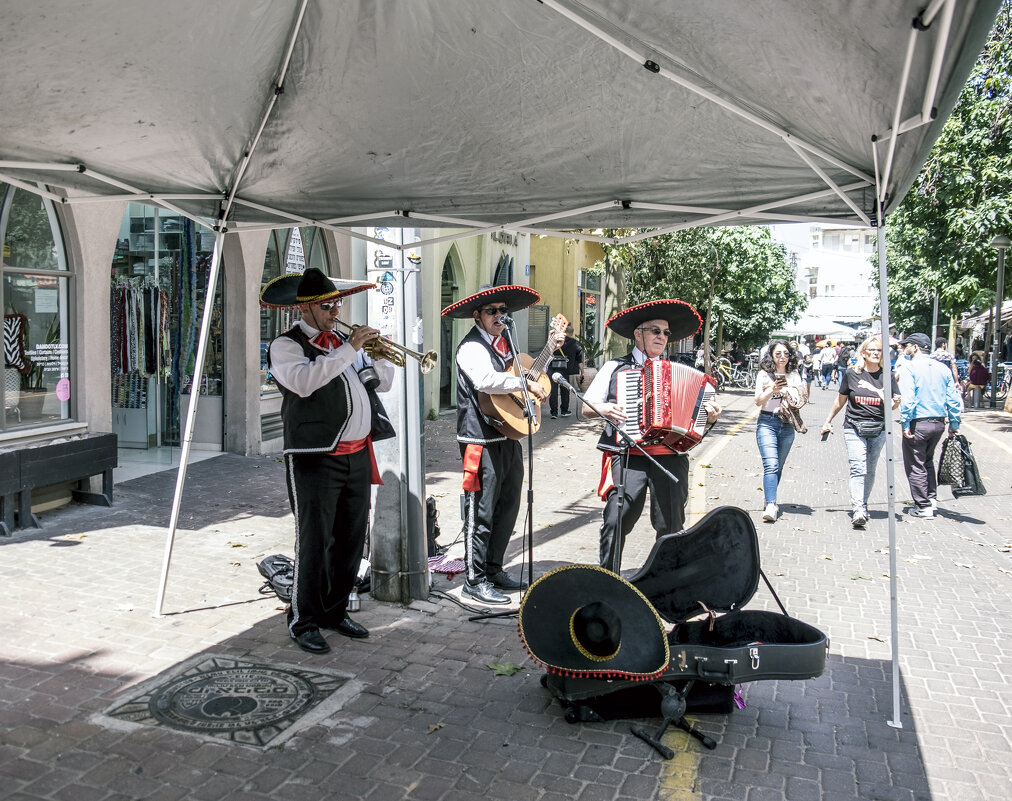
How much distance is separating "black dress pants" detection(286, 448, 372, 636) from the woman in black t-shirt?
5.53m

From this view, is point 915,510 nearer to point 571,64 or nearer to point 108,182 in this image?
point 571,64

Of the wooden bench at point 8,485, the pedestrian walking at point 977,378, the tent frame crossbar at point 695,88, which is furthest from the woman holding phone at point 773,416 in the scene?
the pedestrian walking at point 977,378

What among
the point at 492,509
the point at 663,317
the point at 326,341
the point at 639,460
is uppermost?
the point at 663,317

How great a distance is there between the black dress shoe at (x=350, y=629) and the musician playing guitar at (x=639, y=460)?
1.63m

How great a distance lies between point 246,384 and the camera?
38.3 feet

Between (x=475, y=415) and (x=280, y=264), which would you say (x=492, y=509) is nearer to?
(x=475, y=415)

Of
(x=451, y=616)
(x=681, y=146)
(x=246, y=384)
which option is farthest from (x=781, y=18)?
(x=246, y=384)

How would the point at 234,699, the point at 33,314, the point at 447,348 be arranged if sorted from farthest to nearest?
the point at 447,348 → the point at 33,314 → the point at 234,699

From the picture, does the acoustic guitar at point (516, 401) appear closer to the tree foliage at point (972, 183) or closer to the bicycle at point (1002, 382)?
the tree foliage at point (972, 183)

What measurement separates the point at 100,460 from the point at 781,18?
24.4 ft

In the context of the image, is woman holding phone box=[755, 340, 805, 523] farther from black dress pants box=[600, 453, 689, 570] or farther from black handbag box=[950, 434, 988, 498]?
black dress pants box=[600, 453, 689, 570]

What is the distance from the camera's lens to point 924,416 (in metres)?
9.37

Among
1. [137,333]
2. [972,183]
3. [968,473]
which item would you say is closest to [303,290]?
[137,333]

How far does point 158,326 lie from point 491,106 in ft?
26.4
